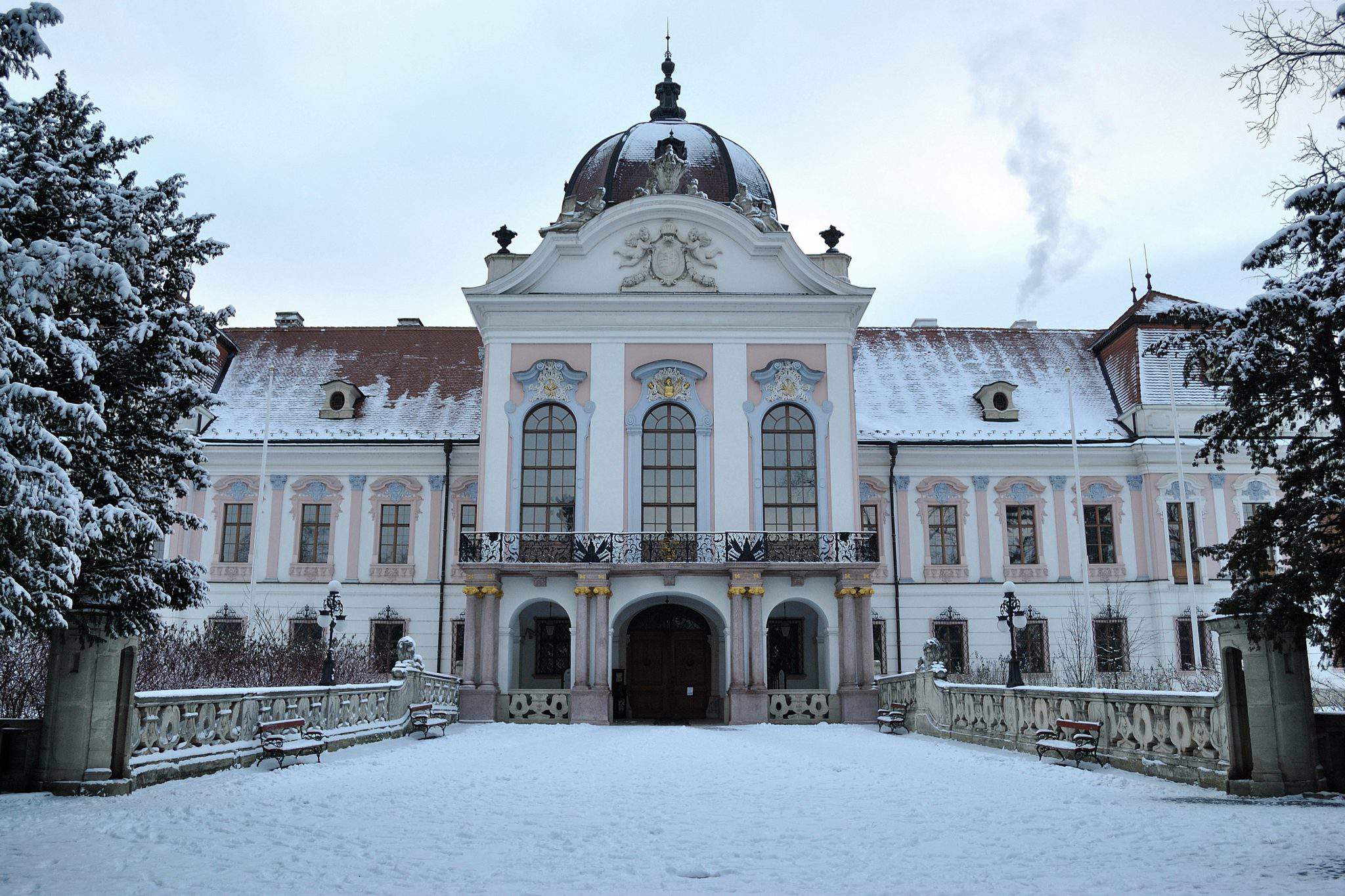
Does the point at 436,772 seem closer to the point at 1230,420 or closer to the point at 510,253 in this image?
the point at 1230,420

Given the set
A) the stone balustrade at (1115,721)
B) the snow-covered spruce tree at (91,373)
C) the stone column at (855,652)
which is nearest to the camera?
the snow-covered spruce tree at (91,373)

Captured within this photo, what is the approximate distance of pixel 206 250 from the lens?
494 inches

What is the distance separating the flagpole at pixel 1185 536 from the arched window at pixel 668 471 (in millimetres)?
11243

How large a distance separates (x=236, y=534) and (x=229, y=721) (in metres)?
19.0

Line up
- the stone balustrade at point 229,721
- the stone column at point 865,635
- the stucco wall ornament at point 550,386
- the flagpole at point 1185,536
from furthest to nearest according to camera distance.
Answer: the stucco wall ornament at point 550,386 < the flagpole at point 1185,536 < the stone column at point 865,635 < the stone balustrade at point 229,721

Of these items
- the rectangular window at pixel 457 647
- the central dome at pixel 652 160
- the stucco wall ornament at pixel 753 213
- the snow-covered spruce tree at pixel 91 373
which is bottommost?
the rectangular window at pixel 457 647

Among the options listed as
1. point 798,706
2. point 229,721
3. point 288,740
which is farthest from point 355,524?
point 229,721

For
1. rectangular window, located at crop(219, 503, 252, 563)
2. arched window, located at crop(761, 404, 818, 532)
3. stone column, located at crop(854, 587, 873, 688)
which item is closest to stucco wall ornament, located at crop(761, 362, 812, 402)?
arched window, located at crop(761, 404, 818, 532)

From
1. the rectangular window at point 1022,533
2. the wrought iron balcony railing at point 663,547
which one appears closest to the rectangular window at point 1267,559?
the wrought iron balcony railing at point 663,547

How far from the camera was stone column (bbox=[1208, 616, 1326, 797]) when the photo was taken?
1029 centimetres

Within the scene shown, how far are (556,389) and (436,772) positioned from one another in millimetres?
15097

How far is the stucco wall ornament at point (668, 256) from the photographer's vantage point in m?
28.1

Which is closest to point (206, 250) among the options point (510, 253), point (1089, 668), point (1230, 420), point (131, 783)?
point (131, 783)

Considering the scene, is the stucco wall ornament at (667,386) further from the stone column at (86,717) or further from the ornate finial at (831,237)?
the stone column at (86,717)
